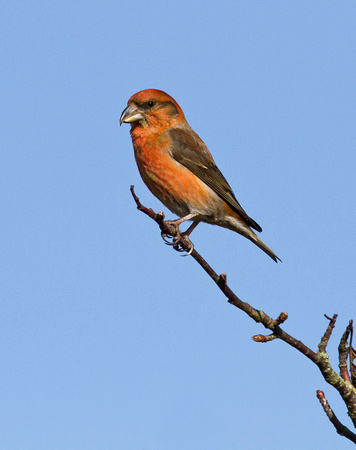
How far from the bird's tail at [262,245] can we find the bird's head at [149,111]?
155 centimetres

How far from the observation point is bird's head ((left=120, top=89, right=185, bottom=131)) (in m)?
6.60

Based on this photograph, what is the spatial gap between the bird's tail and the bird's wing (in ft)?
0.35

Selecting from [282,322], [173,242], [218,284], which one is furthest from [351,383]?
[173,242]

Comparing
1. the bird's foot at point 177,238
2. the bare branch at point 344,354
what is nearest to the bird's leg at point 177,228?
the bird's foot at point 177,238

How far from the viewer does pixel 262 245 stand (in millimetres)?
6633

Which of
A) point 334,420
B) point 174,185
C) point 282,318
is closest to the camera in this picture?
point 334,420

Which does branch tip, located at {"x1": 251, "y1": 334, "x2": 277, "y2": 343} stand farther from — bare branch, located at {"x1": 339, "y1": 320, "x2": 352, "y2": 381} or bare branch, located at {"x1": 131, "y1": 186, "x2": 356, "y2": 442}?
bare branch, located at {"x1": 339, "y1": 320, "x2": 352, "y2": 381}

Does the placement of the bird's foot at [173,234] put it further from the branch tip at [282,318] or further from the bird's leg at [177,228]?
the branch tip at [282,318]

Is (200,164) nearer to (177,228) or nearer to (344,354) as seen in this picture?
(177,228)

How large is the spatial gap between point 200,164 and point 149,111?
0.81 metres

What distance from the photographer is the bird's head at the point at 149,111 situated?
6602mm

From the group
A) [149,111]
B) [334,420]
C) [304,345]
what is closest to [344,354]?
[304,345]

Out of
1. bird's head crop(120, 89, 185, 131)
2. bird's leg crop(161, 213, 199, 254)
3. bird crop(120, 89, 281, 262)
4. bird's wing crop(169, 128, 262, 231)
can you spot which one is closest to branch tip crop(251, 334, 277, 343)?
bird's leg crop(161, 213, 199, 254)

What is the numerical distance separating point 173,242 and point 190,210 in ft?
3.35
